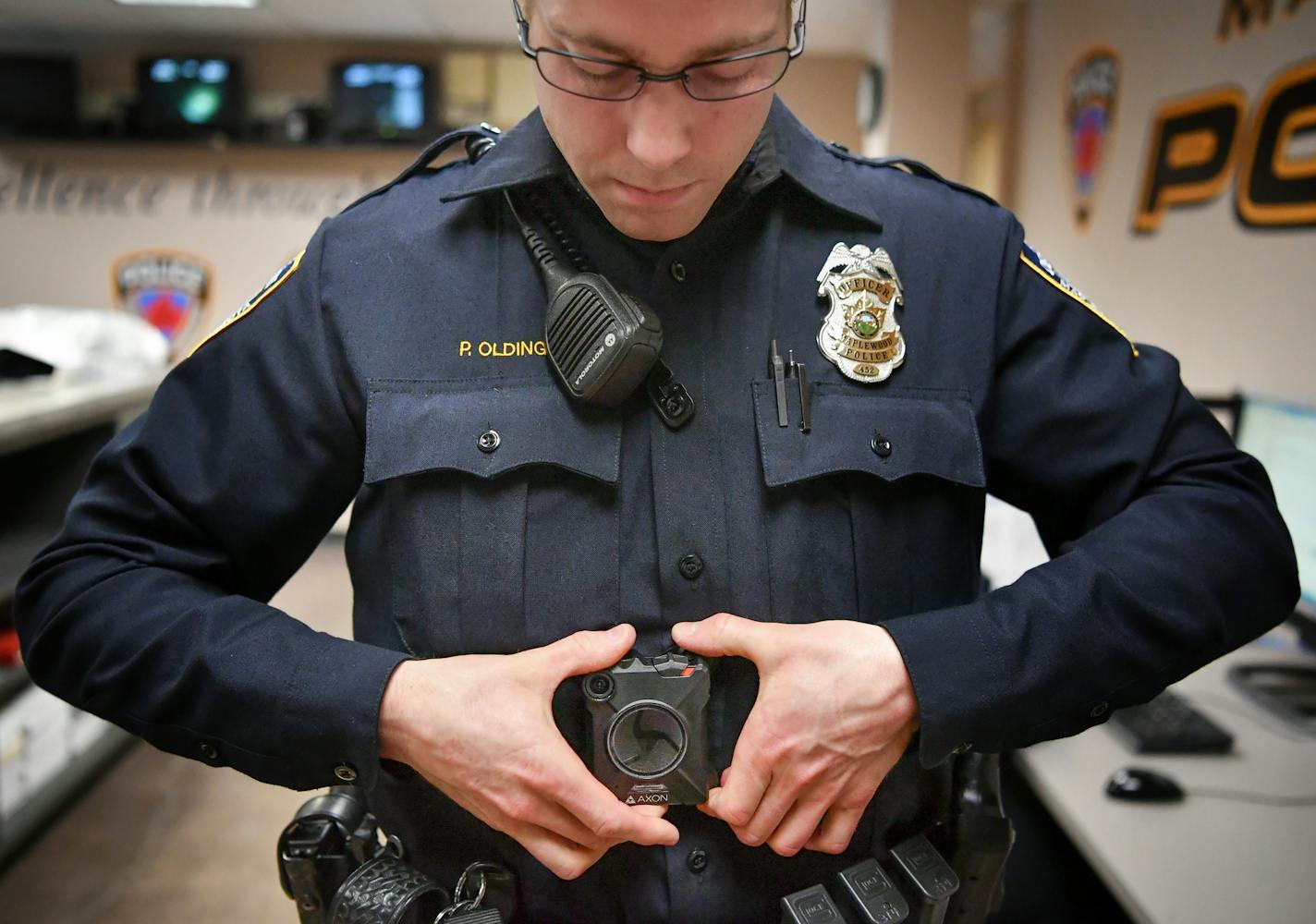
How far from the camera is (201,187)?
4.78 metres

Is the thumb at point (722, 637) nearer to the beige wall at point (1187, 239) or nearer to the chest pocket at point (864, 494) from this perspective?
the chest pocket at point (864, 494)

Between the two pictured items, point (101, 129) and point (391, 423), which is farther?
point (101, 129)

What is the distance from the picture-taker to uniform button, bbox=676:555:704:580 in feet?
2.59

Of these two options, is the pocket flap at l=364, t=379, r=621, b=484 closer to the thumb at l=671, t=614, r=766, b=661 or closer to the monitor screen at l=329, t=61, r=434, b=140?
the thumb at l=671, t=614, r=766, b=661

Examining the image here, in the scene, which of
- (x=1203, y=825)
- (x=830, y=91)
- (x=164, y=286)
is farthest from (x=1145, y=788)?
(x=164, y=286)

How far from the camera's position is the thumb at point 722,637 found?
73cm

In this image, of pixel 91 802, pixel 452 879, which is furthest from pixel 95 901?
pixel 452 879

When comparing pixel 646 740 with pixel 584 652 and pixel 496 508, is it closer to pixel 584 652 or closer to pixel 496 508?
pixel 584 652

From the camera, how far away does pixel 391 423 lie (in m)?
0.81

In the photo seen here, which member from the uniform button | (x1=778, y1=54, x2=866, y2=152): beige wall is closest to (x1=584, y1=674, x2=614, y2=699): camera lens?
the uniform button

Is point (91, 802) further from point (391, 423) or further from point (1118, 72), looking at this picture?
point (1118, 72)

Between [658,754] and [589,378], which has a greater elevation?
[589,378]

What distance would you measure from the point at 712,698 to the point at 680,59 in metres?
0.51

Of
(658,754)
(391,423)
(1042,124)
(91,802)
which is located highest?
(1042,124)
